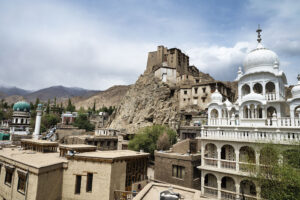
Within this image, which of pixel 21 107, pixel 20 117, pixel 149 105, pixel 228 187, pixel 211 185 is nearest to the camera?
pixel 228 187

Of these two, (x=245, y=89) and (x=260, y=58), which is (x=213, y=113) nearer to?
(x=245, y=89)

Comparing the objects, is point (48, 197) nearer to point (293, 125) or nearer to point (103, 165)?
point (103, 165)

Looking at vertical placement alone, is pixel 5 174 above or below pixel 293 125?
below

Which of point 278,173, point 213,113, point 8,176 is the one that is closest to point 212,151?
point 213,113

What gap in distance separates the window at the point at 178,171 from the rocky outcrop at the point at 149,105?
26.9 metres

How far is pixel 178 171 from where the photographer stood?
2300cm

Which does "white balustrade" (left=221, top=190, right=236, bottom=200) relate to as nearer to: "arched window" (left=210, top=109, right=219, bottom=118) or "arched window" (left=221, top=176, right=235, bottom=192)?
"arched window" (left=221, top=176, right=235, bottom=192)

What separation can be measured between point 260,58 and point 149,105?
134ft

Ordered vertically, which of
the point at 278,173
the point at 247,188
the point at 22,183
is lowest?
the point at 247,188

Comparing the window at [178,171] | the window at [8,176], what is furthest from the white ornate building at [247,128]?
the window at [8,176]

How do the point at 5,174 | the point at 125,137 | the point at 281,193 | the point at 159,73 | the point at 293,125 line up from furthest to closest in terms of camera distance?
the point at 159,73 < the point at 125,137 < the point at 5,174 < the point at 293,125 < the point at 281,193

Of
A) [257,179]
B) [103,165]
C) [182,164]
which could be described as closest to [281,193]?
[257,179]

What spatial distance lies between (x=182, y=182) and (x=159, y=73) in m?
49.8

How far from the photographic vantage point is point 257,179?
14.5 m
